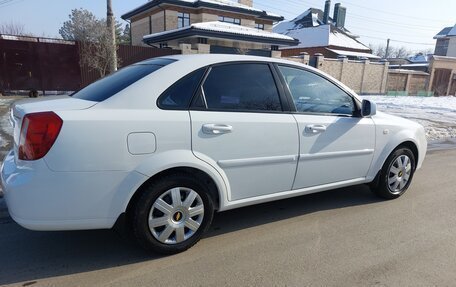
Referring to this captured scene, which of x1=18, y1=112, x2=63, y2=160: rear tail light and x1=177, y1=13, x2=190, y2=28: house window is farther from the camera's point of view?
x1=177, y1=13, x2=190, y2=28: house window

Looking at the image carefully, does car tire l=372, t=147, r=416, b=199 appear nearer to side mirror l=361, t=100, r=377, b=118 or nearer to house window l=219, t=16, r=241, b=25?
side mirror l=361, t=100, r=377, b=118

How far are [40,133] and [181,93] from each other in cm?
108

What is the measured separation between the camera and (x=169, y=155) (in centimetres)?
271

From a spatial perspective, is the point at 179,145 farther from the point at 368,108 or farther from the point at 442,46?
the point at 442,46

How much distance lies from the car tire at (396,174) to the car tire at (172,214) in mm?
2418

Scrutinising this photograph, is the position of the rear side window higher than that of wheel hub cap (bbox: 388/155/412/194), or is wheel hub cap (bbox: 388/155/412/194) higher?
the rear side window

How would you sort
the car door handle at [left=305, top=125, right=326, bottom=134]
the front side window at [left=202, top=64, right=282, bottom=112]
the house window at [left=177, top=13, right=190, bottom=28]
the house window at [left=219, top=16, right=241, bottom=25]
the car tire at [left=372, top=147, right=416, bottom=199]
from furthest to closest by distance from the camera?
the house window at [left=219, top=16, right=241, bottom=25] → the house window at [left=177, top=13, right=190, bottom=28] → the car tire at [left=372, top=147, right=416, bottom=199] → the car door handle at [left=305, top=125, right=326, bottom=134] → the front side window at [left=202, top=64, right=282, bottom=112]

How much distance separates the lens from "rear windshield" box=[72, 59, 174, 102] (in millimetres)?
2809

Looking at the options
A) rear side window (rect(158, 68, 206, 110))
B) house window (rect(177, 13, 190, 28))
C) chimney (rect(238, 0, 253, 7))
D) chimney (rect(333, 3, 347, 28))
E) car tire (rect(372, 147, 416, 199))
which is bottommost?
car tire (rect(372, 147, 416, 199))

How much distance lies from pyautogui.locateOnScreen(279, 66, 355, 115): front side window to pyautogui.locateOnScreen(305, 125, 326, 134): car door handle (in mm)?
177

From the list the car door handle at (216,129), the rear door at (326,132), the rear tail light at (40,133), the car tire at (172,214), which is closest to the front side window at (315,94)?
the rear door at (326,132)

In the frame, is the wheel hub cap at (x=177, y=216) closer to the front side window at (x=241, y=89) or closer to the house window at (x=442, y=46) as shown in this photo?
the front side window at (x=241, y=89)

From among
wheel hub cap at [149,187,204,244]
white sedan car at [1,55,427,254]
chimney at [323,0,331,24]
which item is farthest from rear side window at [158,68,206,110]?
chimney at [323,0,331,24]

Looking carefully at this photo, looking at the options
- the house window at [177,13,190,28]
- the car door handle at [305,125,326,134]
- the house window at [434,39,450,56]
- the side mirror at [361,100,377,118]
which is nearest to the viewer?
the car door handle at [305,125,326,134]
